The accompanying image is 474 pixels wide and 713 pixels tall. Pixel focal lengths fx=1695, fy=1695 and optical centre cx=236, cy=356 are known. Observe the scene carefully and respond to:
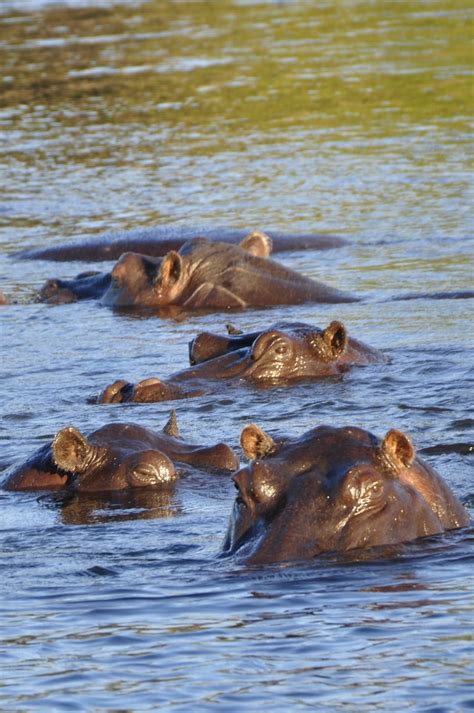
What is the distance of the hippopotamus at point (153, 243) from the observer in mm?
16141

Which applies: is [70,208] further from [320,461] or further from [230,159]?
[320,461]

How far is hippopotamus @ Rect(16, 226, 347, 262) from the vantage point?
53.0ft

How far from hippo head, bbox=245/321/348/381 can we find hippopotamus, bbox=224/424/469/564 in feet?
14.9

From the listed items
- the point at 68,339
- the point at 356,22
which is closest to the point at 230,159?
the point at 68,339

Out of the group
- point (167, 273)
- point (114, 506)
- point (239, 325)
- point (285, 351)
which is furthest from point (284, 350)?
point (167, 273)

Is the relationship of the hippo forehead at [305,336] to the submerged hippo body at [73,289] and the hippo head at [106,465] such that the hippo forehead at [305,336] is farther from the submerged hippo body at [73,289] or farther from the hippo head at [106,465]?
the submerged hippo body at [73,289]

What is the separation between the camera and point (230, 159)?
2153 cm

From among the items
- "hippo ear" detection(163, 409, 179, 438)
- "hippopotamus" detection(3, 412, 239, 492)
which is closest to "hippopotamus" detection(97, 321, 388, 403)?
"hippo ear" detection(163, 409, 179, 438)

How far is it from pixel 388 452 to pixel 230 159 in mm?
15612

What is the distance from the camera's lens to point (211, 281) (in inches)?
559

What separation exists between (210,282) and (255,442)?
25.8 ft

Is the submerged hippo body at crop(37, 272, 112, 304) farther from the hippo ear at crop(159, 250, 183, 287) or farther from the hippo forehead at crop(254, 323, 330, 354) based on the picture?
the hippo forehead at crop(254, 323, 330, 354)

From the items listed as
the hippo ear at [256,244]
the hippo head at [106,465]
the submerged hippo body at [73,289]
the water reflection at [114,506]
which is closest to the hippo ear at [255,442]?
the water reflection at [114,506]

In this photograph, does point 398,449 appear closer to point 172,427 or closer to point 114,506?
point 114,506
